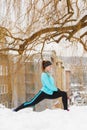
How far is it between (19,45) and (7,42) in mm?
223

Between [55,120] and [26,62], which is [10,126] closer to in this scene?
[55,120]

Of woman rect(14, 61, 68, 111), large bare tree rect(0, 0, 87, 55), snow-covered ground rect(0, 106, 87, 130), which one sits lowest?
snow-covered ground rect(0, 106, 87, 130)

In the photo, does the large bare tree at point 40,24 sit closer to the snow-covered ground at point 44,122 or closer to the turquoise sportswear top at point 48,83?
the turquoise sportswear top at point 48,83

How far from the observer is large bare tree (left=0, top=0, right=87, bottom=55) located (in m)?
4.79

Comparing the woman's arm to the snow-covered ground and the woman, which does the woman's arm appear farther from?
the snow-covered ground

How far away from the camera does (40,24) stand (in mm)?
5379

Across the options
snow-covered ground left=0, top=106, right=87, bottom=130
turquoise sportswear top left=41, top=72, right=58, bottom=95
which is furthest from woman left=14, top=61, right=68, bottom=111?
snow-covered ground left=0, top=106, right=87, bottom=130

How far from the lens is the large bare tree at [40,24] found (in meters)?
4.79

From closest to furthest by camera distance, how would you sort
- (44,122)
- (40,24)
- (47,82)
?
(44,122) → (47,82) → (40,24)

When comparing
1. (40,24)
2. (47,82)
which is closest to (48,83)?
(47,82)

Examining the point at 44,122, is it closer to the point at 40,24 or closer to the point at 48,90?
the point at 48,90

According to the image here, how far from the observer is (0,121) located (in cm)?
365

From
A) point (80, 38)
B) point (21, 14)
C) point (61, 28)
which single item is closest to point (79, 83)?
point (80, 38)

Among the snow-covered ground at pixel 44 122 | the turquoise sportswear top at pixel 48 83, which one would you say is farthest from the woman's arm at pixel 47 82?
the snow-covered ground at pixel 44 122
